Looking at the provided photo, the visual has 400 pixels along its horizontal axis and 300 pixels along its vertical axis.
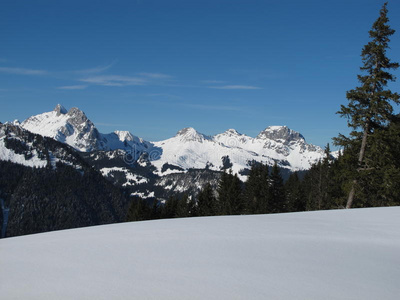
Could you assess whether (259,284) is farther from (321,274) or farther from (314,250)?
(314,250)

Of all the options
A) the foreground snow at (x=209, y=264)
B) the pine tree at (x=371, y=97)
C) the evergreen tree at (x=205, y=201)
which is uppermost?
the pine tree at (x=371, y=97)

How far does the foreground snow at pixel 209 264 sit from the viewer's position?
405cm

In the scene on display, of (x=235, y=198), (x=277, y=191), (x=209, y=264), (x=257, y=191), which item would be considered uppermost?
(x=277, y=191)

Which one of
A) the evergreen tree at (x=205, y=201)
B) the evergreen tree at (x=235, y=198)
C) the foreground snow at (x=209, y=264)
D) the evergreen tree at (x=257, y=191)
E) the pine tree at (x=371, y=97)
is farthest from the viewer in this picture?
the evergreen tree at (x=205, y=201)

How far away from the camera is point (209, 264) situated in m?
4.98

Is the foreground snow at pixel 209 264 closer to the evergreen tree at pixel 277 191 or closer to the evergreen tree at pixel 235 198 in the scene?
the evergreen tree at pixel 235 198

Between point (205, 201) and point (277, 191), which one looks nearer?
point (277, 191)

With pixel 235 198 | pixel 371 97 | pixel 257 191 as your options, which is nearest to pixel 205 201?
pixel 235 198

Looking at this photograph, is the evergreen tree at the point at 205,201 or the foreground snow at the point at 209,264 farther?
the evergreen tree at the point at 205,201

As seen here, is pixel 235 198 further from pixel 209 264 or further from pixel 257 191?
pixel 209 264

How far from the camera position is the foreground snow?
4051 millimetres

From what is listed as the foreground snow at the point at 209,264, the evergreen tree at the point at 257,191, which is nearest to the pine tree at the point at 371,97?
the foreground snow at the point at 209,264

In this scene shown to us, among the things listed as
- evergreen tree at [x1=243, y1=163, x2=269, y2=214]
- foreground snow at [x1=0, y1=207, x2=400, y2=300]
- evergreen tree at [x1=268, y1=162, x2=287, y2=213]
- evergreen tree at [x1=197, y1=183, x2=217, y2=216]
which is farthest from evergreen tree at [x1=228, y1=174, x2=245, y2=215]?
foreground snow at [x1=0, y1=207, x2=400, y2=300]

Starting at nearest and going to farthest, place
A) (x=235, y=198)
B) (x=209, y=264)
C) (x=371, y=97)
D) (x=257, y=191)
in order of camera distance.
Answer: (x=209, y=264) < (x=371, y=97) < (x=235, y=198) < (x=257, y=191)
